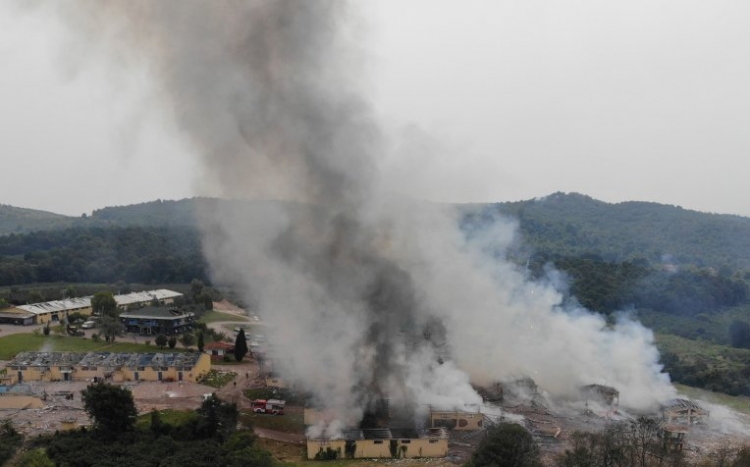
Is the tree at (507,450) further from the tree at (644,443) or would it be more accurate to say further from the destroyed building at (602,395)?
the destroyed building at (602,395)

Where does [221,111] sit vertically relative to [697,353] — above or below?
above

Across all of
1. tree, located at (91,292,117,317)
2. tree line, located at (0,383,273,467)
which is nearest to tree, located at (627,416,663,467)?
tree line, located at (0,383,273,467)

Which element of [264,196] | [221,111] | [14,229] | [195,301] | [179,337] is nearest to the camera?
[221,111]

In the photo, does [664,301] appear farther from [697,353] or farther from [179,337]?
[179,337]

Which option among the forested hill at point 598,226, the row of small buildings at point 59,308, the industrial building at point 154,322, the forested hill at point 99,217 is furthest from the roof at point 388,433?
the forested hill at point 99,217

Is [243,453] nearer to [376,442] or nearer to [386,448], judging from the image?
[376,442]

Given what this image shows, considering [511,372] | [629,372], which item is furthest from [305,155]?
[629,372]

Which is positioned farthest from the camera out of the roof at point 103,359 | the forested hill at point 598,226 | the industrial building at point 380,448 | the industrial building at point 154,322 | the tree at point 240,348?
the forested hill at point 598,226
